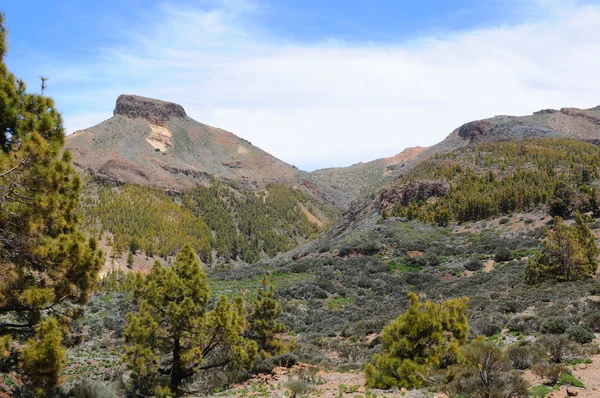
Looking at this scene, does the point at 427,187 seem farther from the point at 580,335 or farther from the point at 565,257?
the point at 580,335

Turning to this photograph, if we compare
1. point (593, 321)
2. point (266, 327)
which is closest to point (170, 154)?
point (266, 327)

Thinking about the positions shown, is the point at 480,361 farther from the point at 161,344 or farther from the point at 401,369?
the point at 161,344

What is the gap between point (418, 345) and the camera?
11922 mm

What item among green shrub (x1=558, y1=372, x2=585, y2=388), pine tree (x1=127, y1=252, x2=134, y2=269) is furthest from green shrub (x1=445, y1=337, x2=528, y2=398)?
pine tree (x1=127, y1=252, x2=134, y2=269)

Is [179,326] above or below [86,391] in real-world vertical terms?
above

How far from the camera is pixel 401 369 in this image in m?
11.5

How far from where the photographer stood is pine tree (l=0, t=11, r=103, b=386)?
8.10m

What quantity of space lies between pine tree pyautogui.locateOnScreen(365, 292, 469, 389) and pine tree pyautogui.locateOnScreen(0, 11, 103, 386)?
7813 millimetres

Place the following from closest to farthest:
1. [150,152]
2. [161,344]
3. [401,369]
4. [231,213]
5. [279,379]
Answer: [401,369], [161,344], [279,379], [231,213], [150,152]

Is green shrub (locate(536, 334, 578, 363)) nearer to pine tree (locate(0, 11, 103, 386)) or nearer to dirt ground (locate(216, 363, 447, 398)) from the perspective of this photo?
dirt ground (locate(216, 363, 447, 398))

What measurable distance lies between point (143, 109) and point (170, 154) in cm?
2640

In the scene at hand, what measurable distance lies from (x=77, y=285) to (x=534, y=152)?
8716 centimetres

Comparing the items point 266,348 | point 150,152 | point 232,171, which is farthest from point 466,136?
point 266,348

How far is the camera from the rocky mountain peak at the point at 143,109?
159m
